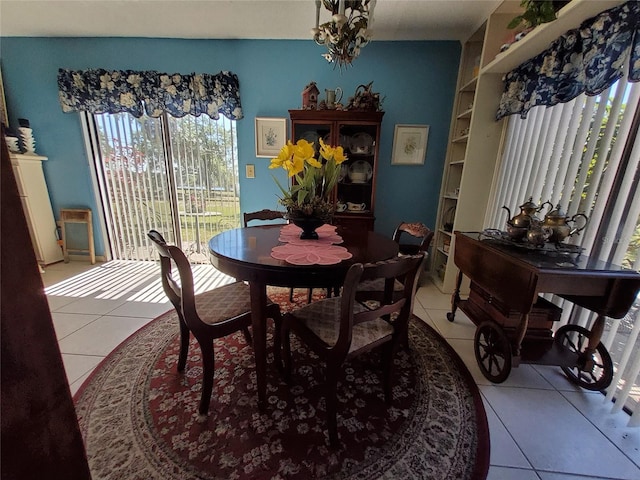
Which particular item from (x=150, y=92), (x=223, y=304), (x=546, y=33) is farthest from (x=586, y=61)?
(x=150, y=92)

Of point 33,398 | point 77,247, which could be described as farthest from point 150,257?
point 33,398

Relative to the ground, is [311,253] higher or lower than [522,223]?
lower

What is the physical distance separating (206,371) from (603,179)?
7.74 ft

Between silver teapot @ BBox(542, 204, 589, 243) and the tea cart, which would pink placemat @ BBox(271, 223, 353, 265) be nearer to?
the tea cart

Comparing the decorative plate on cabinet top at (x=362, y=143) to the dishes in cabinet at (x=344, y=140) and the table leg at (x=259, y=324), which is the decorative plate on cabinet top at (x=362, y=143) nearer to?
the dishes in cabinet at (x=344, y=140)

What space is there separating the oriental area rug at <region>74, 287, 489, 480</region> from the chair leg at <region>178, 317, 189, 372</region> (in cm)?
6

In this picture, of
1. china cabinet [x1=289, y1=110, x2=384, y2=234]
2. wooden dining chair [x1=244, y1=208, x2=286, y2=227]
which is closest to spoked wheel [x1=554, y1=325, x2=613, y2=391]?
china cabinet [x1=289, y1=110, x2=384, y2=234]

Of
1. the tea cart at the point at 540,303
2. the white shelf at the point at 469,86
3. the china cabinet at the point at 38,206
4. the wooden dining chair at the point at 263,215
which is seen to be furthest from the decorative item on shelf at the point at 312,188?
the china cabinet at the point at 38,206

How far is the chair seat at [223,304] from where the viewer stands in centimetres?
127

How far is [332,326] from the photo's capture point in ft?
4.02

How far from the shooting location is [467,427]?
1.23 m

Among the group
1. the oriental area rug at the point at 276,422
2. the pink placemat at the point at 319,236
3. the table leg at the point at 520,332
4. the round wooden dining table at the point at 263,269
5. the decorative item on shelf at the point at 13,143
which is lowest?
the oriental area rug at the point at 276,422

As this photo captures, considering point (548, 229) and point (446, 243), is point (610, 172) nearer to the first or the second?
point (548, 229)

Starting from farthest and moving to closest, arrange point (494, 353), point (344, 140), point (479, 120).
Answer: point (344, 140), point (479, 120), point (494, 353)
